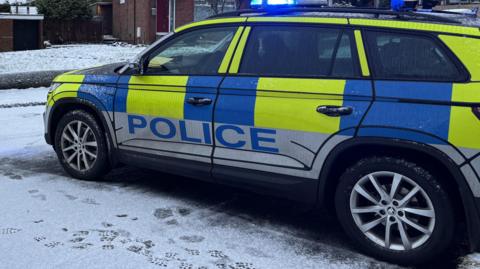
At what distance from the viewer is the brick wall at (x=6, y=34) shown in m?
20.2

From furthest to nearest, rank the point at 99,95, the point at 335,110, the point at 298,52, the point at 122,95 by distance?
1. the point at 99,95
2. the point at 122,95
3. the point at 298,52
4. the point at 335,110

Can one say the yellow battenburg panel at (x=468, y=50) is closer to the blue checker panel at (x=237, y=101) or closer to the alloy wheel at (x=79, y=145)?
the blue checker panel at (x=237, y=101)

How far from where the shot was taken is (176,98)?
4.56 m

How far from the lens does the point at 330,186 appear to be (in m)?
3.96

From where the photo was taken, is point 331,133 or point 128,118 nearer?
point 331,133

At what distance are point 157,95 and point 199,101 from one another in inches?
18.3

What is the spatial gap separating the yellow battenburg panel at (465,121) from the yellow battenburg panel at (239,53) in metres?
1.65

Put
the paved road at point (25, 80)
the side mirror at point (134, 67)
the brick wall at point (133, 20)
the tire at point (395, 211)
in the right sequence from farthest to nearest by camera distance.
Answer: the brick wall at point (133, 20), the paved road at point (25, 80), the side mirror at point (134, 67), the tire at point (395, 211)

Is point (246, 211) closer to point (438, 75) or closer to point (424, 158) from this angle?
point (424, 158)

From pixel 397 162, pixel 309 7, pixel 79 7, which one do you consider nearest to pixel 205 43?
pixel 309 7

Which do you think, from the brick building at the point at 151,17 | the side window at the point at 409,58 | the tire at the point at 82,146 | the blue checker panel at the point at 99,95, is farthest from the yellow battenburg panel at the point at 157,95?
the brick building at the point at 151,17

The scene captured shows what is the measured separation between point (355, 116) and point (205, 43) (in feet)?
5.16

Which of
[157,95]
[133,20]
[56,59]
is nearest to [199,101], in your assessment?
[157,95]

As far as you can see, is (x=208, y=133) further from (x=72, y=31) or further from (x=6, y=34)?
(x=72, y=31)
